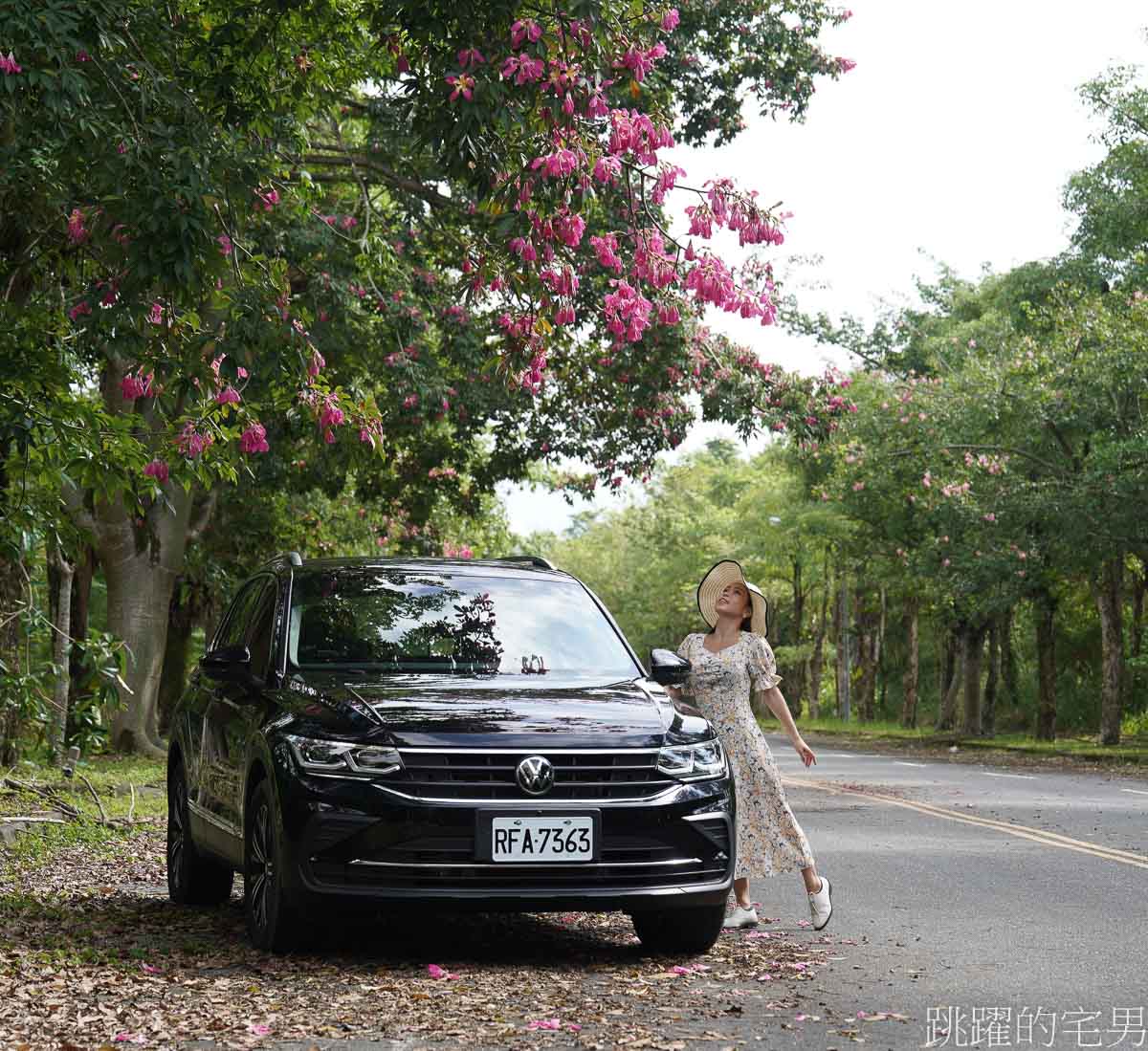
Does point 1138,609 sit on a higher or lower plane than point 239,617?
higher

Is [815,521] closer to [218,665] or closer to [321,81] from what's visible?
[321,81]

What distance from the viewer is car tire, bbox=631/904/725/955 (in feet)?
25.6

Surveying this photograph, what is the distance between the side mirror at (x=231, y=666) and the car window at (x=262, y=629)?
0.08 metres

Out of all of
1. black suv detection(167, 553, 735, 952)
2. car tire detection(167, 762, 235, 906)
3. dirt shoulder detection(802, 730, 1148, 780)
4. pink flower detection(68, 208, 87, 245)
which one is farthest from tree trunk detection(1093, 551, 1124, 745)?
black suv detection(167, 553, 735, 952)

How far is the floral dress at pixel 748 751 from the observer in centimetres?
886

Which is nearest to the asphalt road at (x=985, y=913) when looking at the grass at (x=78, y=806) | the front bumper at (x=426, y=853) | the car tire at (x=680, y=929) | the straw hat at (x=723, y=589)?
the car tire at (x=680, y=929)

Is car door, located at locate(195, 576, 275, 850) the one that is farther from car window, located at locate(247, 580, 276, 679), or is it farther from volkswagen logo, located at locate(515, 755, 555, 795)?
volkswagen logo, located at locate(515, 755, 555, 795)

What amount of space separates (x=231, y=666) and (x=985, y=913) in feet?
13.5

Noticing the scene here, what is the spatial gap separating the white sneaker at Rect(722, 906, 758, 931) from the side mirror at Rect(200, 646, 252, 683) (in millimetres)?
2632

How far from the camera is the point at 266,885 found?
7.70 meters

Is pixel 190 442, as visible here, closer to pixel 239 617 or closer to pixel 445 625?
pixel 239 617

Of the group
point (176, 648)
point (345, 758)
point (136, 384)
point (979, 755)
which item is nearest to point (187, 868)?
point (345, 758)

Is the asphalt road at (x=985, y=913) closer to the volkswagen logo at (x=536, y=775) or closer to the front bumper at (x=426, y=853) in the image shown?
the front bumper at (x=426, y=853)

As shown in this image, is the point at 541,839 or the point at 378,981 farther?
the point at 541,839
